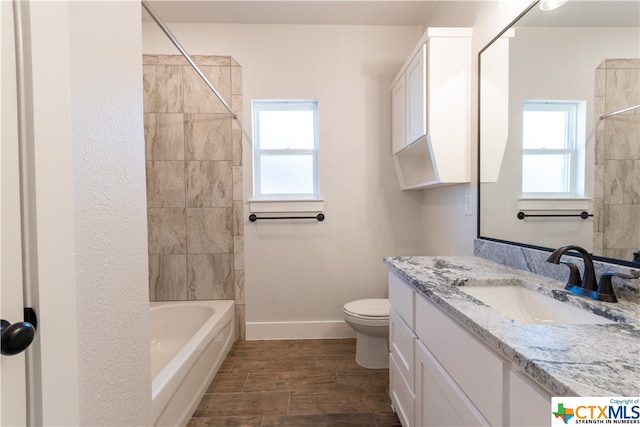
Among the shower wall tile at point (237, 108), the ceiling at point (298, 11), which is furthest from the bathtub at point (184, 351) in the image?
the ceiling at point (298, 11)

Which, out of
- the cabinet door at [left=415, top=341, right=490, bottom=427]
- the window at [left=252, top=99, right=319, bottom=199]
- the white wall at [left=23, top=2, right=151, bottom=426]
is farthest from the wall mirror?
the white wall at [left=23, top=2, right=151, bottom=426]

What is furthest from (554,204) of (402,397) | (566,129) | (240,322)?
(240,322)

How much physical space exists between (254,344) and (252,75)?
227 cm

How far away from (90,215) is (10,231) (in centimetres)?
16

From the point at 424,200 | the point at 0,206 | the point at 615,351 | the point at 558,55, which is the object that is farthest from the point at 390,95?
the point at 0,206

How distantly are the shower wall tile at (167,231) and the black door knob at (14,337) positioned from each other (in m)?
1.87

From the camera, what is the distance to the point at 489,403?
66cm

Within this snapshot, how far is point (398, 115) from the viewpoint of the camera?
6.83 ft

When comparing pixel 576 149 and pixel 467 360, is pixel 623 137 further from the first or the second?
pixel 467 360

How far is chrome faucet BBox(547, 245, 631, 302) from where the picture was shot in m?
0.83

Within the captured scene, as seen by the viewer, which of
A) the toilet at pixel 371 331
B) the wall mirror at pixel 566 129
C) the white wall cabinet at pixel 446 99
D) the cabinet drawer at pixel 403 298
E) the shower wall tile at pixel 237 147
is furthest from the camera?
the shower wall tile at pixel 237 147

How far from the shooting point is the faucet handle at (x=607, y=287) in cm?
82

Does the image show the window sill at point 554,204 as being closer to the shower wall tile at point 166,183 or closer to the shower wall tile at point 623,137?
the shower wall tile at point 623,137
